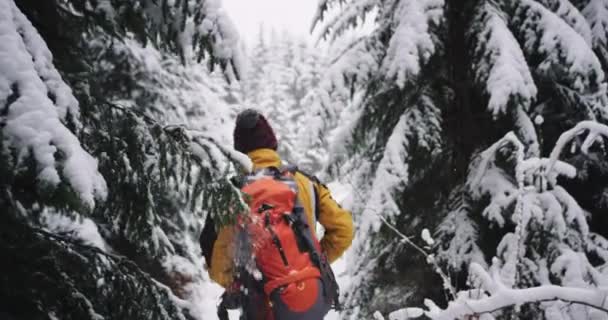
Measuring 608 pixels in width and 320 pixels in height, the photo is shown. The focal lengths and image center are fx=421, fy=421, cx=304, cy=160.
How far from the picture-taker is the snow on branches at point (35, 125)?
1329mm

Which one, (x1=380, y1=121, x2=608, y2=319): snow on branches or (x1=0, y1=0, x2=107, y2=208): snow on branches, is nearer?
(x1=0, y1=0, x2=107, y2=208): snow on branches

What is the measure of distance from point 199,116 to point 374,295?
23.4ft

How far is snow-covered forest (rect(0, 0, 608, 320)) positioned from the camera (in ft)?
5.07

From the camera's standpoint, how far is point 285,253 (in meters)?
2.75

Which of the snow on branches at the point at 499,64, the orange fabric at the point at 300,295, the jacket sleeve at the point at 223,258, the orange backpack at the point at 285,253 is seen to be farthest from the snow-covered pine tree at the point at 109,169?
the snow on branches at the point at 499,64

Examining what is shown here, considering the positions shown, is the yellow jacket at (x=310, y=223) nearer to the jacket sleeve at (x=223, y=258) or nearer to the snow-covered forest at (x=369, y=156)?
the jacket sleeve at (x=223, y=258)

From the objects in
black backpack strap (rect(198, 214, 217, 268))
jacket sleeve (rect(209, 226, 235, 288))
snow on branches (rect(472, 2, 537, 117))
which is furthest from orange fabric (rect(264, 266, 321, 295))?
snow on branches (rect(472, 2, 537, 117))

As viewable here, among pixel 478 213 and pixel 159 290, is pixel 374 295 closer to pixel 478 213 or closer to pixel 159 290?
pixel 478 213

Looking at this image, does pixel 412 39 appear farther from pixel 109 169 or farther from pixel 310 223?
pixel 109 169

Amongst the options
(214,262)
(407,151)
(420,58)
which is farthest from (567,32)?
(214,262)

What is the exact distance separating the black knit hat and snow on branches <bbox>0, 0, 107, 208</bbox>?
1.67 m

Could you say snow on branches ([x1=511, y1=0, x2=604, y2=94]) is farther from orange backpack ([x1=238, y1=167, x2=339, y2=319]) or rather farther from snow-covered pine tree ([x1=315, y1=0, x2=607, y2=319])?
orange backpack ([x1=238, y1=167, x2=339, y2=319])

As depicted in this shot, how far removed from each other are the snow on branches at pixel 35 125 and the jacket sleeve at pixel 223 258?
1.33 meters

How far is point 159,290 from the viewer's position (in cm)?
253
